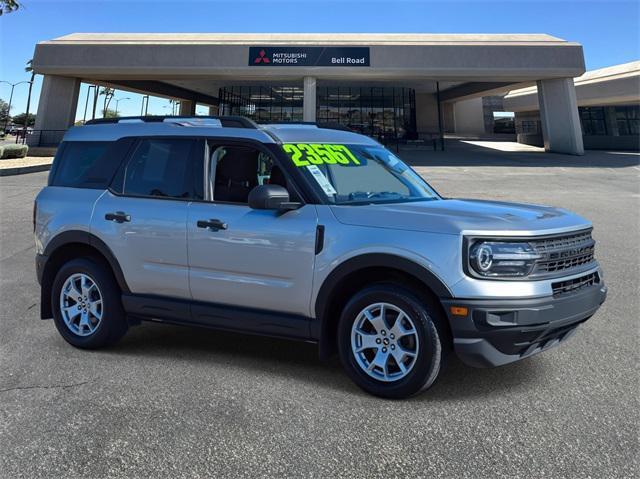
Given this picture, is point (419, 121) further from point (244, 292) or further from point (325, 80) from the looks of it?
point (244, 292)

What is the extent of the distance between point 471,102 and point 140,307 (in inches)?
2264

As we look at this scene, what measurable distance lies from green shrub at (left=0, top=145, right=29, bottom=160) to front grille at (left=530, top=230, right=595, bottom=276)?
27306 mm

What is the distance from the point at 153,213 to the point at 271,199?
3.99ft

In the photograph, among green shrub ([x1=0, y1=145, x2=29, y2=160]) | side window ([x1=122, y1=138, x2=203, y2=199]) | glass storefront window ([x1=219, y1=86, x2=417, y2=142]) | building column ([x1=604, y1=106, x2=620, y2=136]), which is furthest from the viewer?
building column ([x1=604, y1=106, x2=620, y2=136])

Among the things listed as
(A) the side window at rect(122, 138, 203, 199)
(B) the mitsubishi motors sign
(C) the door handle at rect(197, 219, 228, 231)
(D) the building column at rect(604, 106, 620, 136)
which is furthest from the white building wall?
(C) the door handle at rect(197, 219, 228, 231)

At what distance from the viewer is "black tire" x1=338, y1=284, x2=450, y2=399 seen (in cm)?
326

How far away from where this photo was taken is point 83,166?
4.75 m

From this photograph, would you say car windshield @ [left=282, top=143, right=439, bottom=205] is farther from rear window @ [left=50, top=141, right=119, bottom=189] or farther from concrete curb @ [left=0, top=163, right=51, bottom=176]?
concrete curb @ [left=0, top=163, right=51, bottom=176]

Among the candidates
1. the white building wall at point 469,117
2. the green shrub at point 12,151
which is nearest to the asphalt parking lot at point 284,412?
the green shrub at point 12,151

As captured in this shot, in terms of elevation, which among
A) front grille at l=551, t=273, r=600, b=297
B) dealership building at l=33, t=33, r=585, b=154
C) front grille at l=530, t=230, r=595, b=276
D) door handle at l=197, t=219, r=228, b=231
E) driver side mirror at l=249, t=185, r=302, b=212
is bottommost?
front grille at l=551, t=273, r=600, b=297

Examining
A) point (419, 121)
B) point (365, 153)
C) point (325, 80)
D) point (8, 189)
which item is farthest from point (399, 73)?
point (365, 153)

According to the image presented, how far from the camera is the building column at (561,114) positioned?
31141 mm

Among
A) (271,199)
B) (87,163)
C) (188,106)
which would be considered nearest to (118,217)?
(87,163)

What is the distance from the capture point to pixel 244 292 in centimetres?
385
